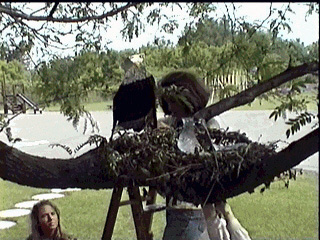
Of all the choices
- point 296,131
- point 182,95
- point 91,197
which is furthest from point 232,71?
point 91,197

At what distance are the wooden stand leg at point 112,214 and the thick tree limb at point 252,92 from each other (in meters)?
0.15

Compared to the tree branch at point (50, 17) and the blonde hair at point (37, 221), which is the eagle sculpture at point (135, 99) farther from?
the blonde hair at point (37, 221)

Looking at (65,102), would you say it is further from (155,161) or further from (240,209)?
(240,209)

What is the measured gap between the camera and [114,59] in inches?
26.3

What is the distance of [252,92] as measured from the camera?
0.51 meters

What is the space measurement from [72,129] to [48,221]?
147 mm

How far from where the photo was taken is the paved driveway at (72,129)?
1.83 ft

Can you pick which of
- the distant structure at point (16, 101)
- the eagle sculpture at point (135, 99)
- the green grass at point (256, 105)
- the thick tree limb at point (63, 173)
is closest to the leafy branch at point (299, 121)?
the green grass at point (256, 105)

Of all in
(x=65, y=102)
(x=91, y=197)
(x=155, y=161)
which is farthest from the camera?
(x=91, y=197)

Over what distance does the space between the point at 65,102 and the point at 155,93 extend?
0.43 ft

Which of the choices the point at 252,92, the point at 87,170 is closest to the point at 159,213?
the point at 87,170

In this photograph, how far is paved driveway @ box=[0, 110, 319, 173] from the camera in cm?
56

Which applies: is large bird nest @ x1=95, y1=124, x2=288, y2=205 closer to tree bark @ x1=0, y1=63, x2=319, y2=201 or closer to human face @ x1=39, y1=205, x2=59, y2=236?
tree bark @ x1=0, y1=63, x2=319, y2=201

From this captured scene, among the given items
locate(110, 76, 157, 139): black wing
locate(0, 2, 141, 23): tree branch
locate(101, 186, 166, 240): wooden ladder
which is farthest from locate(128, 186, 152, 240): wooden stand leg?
locate(0, 2, 141, 23): tree branch
